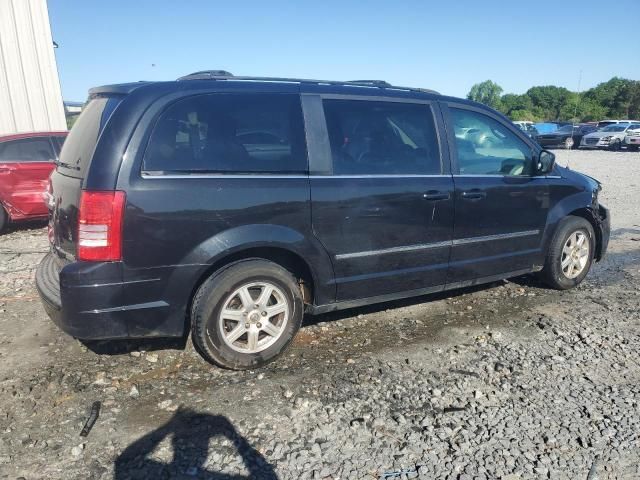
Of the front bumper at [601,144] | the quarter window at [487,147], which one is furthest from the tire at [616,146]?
the quarter window at [487,147]

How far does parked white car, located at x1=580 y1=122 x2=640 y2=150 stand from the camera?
2742 centimetres

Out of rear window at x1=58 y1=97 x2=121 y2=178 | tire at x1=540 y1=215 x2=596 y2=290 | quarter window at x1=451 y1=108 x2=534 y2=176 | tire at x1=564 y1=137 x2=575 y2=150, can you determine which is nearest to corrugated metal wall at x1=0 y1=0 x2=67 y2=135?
rear window at x1=58 y1=97 x2=121 y2=178

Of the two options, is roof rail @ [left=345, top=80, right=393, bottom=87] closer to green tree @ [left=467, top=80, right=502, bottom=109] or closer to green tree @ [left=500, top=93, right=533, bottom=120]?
green tree @ [left=500, top=93, right=533, bottom=120]

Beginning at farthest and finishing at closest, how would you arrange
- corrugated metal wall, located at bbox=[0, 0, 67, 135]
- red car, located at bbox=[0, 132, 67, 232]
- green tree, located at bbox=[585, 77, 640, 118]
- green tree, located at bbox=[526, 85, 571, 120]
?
green tree, located at bbox=[526, 85, 571, 120]
green tree, located at bbox=[585, 77, 640, 118]
corrugated metal wall, located at bbox=[0, 0, 67, 135]
red car, located at bbox=[0, 132, 67, 232]

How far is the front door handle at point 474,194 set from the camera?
4.11 m

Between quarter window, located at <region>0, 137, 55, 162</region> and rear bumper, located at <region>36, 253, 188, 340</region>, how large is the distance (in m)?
5.24

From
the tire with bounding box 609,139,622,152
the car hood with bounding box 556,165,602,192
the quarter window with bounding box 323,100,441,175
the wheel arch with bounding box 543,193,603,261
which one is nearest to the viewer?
the quarter window with bounding box 323,100,441,175

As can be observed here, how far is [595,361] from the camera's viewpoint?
11.7 feet

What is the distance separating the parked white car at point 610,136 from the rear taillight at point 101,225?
30.6m

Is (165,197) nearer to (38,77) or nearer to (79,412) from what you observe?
(79,412)

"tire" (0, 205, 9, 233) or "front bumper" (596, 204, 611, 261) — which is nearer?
"front bumper" (596, 204, 611, 261)

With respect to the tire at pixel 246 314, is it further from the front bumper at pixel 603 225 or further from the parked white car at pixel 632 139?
the parked white car at pixel 632 139

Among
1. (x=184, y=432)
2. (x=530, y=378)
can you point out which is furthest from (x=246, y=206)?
(x=530, y=378)

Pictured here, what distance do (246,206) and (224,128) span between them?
0.53 metres
